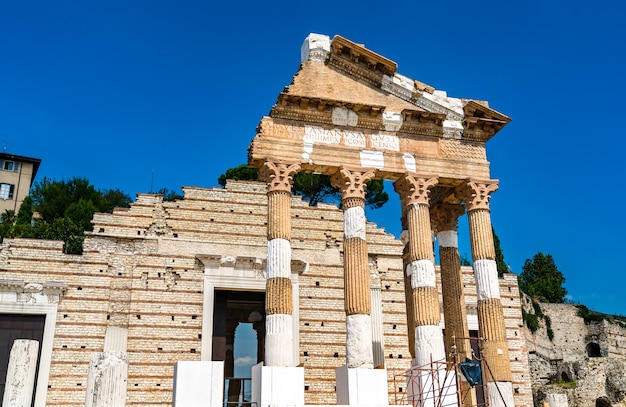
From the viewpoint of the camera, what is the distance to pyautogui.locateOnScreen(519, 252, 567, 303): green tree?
57.1 meters

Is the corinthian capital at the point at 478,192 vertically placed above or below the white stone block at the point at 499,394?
above

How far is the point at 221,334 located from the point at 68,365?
4.19 m

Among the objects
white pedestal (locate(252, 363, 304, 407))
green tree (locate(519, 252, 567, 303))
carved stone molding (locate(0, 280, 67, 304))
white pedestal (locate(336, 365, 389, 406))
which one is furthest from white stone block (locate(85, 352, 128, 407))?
green tree (locate(519, 252, 567, 303))

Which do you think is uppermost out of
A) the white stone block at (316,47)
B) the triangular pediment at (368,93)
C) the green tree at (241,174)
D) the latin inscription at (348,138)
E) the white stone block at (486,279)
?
the green tree at (241,174)

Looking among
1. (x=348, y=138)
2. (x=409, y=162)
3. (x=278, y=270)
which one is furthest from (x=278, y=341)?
(x=409, y=162)

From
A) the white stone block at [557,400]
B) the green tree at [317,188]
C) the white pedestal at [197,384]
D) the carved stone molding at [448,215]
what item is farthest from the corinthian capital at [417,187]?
the green tree at [317,188]

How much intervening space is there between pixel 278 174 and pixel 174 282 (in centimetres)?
498

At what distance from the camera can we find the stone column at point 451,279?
663 inches

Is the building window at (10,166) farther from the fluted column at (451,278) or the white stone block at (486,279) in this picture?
the white stone block at (486,279)

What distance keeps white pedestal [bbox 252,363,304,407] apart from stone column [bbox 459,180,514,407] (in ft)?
14.7

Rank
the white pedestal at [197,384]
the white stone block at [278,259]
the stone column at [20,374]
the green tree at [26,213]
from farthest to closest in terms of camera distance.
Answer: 1. the green tree at [26,213]
2. the white stone block at [278,259]
3. the white pedestal at [197,384]
4. the stone column at [20,374]

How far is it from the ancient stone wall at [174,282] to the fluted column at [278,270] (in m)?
3.62

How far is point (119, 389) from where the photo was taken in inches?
418

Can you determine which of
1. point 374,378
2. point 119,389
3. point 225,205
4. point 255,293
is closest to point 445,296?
point 374,378
